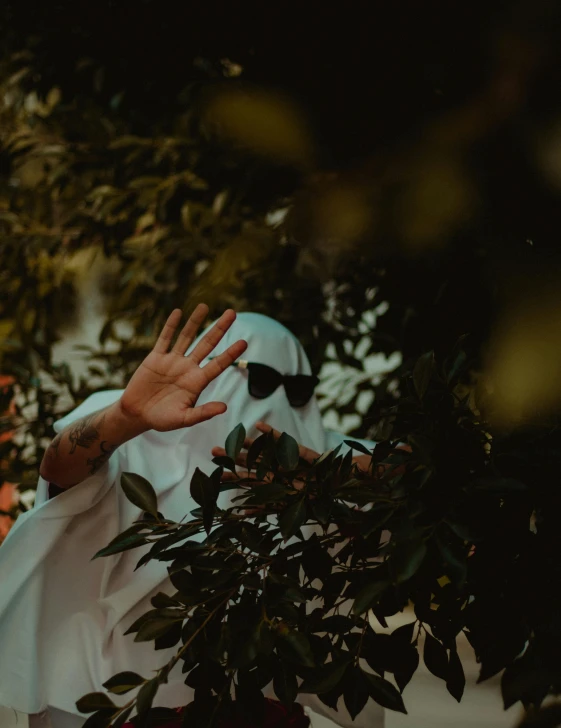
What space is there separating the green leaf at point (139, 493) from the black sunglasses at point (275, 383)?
845mm

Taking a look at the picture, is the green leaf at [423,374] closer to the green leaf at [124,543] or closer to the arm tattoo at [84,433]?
the green leaf at [124,543]

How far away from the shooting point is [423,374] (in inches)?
40.4

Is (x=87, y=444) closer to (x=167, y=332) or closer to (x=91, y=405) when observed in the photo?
(x=167, y=332)

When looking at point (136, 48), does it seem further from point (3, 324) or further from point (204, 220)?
point (3, 324)

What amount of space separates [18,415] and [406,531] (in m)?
2.52

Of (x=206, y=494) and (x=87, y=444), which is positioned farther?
(x=87, y=444)

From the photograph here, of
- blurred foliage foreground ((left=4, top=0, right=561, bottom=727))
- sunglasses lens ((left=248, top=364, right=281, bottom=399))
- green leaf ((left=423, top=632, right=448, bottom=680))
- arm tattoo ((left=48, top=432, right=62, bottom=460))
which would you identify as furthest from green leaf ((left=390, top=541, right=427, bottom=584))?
sunglasses lens ((left=248, top=364, right=281, bottom=399))

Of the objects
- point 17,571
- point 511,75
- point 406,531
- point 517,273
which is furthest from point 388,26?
point 17,571

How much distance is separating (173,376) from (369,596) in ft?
2.49

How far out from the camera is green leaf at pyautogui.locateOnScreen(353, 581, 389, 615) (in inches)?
33.9

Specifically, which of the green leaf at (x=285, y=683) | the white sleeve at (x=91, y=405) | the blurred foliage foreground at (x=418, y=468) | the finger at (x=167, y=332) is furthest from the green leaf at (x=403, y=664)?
the white sleeve at (x=91, y=405)

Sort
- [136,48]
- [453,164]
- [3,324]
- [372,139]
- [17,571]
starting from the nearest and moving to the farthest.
Result: [453,164] < [372,139] < [17,571] < [136,48] < [3,324]

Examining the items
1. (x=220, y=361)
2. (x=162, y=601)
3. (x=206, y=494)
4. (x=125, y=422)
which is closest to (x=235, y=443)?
(x=206, y=494)

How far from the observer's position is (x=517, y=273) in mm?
620
